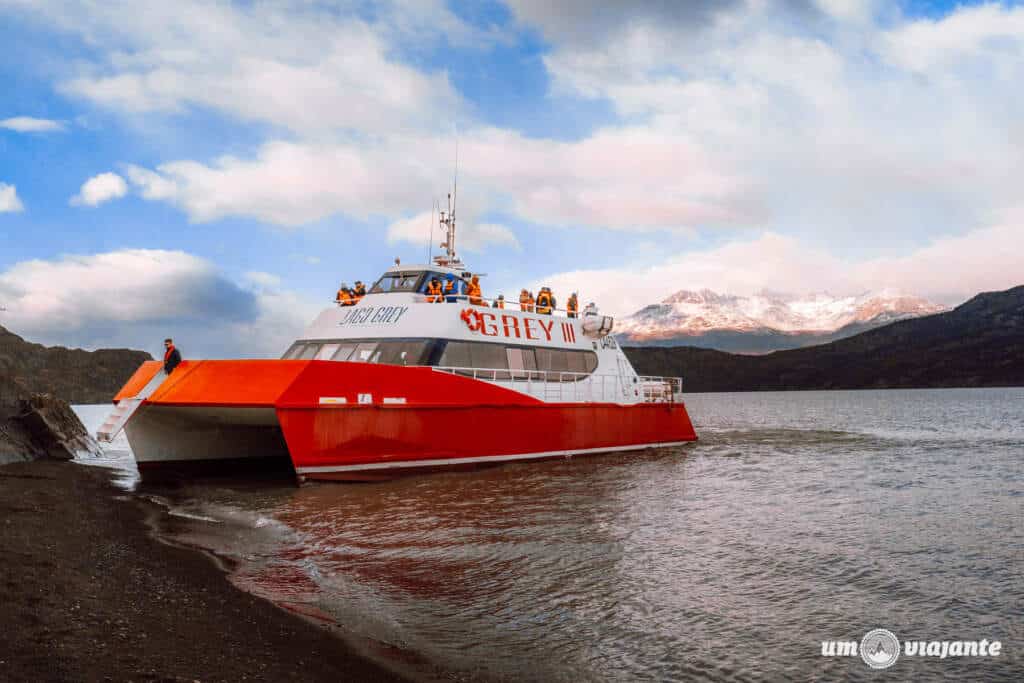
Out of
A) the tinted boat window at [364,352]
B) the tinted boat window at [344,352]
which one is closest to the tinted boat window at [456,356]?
the tinted boat window at [364,352]

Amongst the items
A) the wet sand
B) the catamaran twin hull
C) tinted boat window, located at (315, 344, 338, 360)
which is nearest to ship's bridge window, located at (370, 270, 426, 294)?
tinted boat window, located at (315, 344, 338, 360)

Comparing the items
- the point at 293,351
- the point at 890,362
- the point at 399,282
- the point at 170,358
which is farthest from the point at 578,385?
the point at 890,362

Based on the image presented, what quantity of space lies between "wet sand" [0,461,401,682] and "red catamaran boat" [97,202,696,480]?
4731 millimetres

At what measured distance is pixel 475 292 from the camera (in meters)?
17.6

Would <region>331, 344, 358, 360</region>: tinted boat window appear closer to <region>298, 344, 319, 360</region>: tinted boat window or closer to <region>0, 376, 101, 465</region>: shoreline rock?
<region>298, 344, 319, 360</region>: tinted boat window

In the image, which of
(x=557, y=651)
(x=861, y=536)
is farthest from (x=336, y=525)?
(x=861, y=536)

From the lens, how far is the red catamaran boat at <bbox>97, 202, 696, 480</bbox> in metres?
12.9

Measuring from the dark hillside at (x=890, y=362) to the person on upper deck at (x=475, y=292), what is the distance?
147230 mm

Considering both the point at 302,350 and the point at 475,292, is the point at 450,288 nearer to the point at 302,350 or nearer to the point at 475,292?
the point at 475,292

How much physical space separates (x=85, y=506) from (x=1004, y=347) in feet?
678

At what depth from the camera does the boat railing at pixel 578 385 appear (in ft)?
54.4

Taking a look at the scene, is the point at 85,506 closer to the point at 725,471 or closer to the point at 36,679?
the point at 36,679

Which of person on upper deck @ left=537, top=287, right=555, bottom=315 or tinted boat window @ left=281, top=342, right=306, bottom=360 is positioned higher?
person on upper deck @ left=537, top=287, right=555, bottom=315

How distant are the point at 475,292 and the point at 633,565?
34.5 ft
